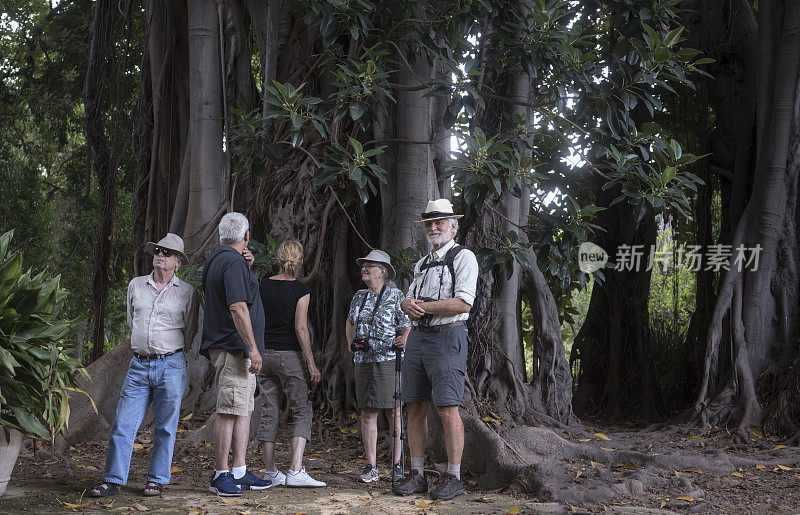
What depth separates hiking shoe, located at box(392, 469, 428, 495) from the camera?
5.03 m

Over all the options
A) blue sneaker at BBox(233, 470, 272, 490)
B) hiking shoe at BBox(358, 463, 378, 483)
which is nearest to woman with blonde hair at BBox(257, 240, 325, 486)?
blue sneaker at BBox(233, 470, 272, 490)

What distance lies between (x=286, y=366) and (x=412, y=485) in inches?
44.3

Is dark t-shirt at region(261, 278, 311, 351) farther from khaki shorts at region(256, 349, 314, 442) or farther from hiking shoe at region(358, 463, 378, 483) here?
hiking shoe at region(358, 463, 378, 483)

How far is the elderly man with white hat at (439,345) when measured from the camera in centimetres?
491

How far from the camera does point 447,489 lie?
16.2 feet

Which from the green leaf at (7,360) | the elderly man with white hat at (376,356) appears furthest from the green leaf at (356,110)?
the green leaf at (7,360)

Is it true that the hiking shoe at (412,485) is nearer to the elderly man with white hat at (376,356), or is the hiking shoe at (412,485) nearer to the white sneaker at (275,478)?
the elderly man with white hat at (376,356)

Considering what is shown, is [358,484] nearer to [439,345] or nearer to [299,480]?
[299,480]

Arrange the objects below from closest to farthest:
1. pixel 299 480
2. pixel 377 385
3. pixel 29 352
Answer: pixel 29 352
pixel 299 480
pixel 377 385

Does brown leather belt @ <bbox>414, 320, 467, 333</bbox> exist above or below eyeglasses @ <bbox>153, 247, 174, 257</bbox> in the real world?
below

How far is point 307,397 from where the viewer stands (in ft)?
17.7

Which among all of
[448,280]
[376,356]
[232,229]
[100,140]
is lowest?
[376,356]

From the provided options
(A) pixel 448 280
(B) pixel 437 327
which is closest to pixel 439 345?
(B) pixel 437 327

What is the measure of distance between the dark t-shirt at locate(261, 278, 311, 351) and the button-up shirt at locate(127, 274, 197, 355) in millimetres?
508
